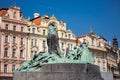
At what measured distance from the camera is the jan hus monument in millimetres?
14242

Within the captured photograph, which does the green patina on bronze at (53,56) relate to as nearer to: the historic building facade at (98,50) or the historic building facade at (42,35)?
the historic building facade at (42,35)

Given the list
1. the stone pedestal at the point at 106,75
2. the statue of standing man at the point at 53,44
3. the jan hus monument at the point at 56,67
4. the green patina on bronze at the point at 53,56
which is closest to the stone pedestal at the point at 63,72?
the jan hus monument at the point at 56,67

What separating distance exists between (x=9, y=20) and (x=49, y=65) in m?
25.7

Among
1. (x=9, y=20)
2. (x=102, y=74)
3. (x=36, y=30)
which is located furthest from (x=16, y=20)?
(x=102, y=74)

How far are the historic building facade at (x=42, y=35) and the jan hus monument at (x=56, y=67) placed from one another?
25.3 meters

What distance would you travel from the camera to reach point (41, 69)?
48.2 feet

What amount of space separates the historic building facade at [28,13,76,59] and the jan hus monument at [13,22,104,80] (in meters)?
25.3

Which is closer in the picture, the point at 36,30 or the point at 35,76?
the point at 35,76

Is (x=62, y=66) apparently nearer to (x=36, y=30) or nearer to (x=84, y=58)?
(x=84, y=58)

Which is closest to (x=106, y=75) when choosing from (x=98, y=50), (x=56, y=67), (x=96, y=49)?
(x=56, y=67)

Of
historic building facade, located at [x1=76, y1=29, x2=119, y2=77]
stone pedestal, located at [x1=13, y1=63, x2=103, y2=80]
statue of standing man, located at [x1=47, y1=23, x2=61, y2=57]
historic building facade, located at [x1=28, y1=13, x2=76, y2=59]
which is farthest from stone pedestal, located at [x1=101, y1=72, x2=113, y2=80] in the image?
historic building facade, located at [x1=76, y1=29, x2=119, y2=77]

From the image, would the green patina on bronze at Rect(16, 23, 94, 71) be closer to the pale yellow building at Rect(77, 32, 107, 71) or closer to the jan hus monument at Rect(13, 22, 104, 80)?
the jan hus monument at Rect(13, 22, 104, 80)

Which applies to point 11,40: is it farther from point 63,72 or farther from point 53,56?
point 63,72

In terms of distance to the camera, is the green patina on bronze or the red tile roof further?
the red tile roof
